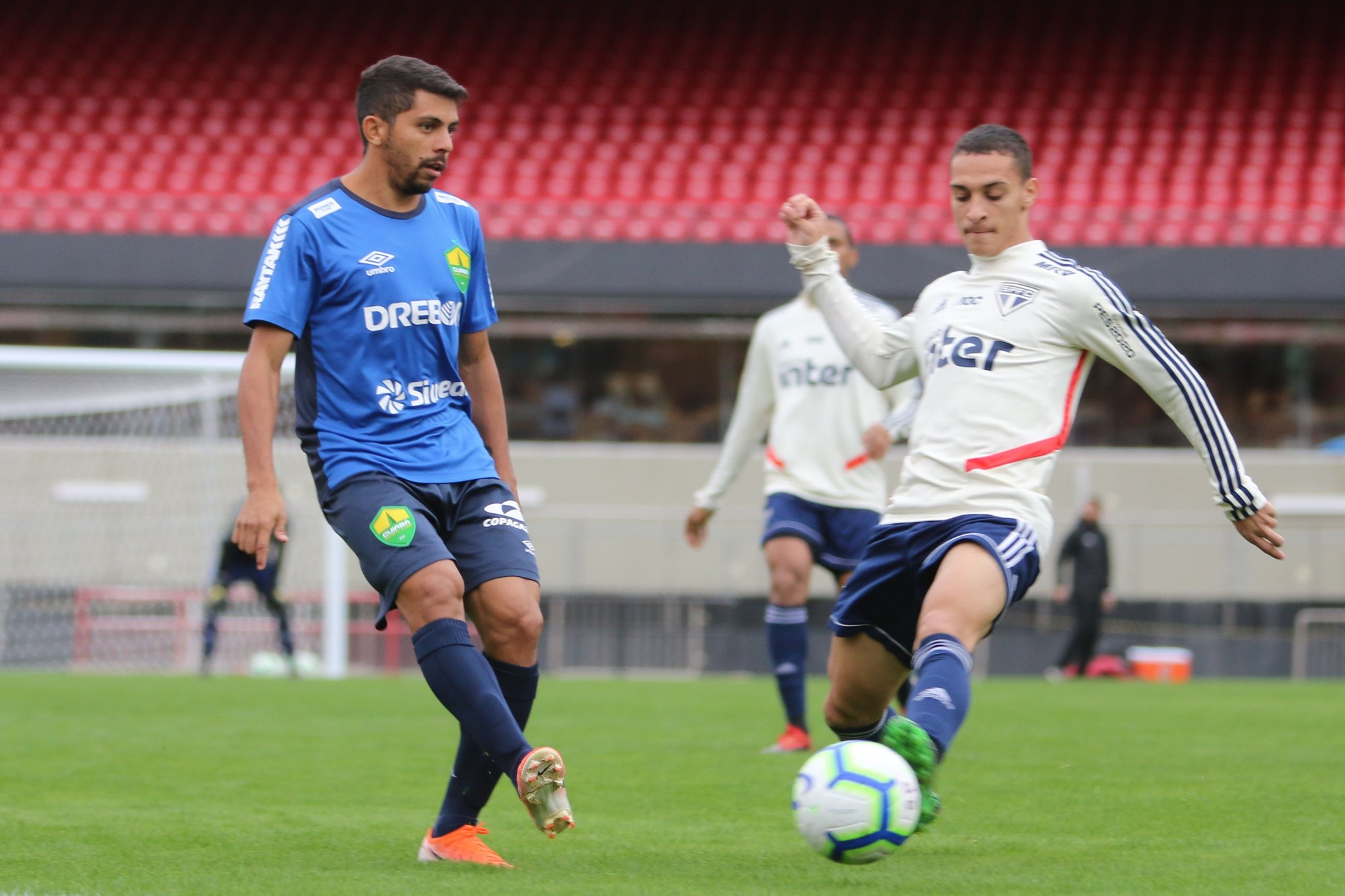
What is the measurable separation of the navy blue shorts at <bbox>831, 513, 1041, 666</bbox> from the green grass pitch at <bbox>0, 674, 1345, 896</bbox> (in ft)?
1.89

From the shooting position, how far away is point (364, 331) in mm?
3906

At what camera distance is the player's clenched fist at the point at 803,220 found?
4379 mm

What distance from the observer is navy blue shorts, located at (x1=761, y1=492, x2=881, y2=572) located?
7.04 meters

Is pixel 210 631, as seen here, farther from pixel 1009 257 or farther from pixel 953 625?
pixel 953 625

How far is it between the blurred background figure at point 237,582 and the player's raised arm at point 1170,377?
1013 cm

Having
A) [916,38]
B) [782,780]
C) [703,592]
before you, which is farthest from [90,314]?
[782,780]

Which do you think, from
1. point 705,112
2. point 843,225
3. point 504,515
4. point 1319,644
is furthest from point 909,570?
point 705,112

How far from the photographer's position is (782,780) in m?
5.86

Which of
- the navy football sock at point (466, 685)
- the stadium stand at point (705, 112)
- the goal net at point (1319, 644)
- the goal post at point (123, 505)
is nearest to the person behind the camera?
the navy football sock at point (466, 685)

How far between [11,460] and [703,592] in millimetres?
7388

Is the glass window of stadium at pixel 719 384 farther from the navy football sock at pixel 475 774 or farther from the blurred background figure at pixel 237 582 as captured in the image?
the navy football sock at pixel 475 774

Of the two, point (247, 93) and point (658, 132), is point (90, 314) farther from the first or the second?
point (658, 132)

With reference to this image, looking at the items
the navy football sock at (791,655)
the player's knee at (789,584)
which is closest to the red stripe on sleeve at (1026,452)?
the player's knee at (789,584)

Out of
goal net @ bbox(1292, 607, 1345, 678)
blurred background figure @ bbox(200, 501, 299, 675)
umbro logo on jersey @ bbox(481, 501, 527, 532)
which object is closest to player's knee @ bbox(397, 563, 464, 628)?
umbro logo on jersey @ bbox(481, 501, 527, 532)
